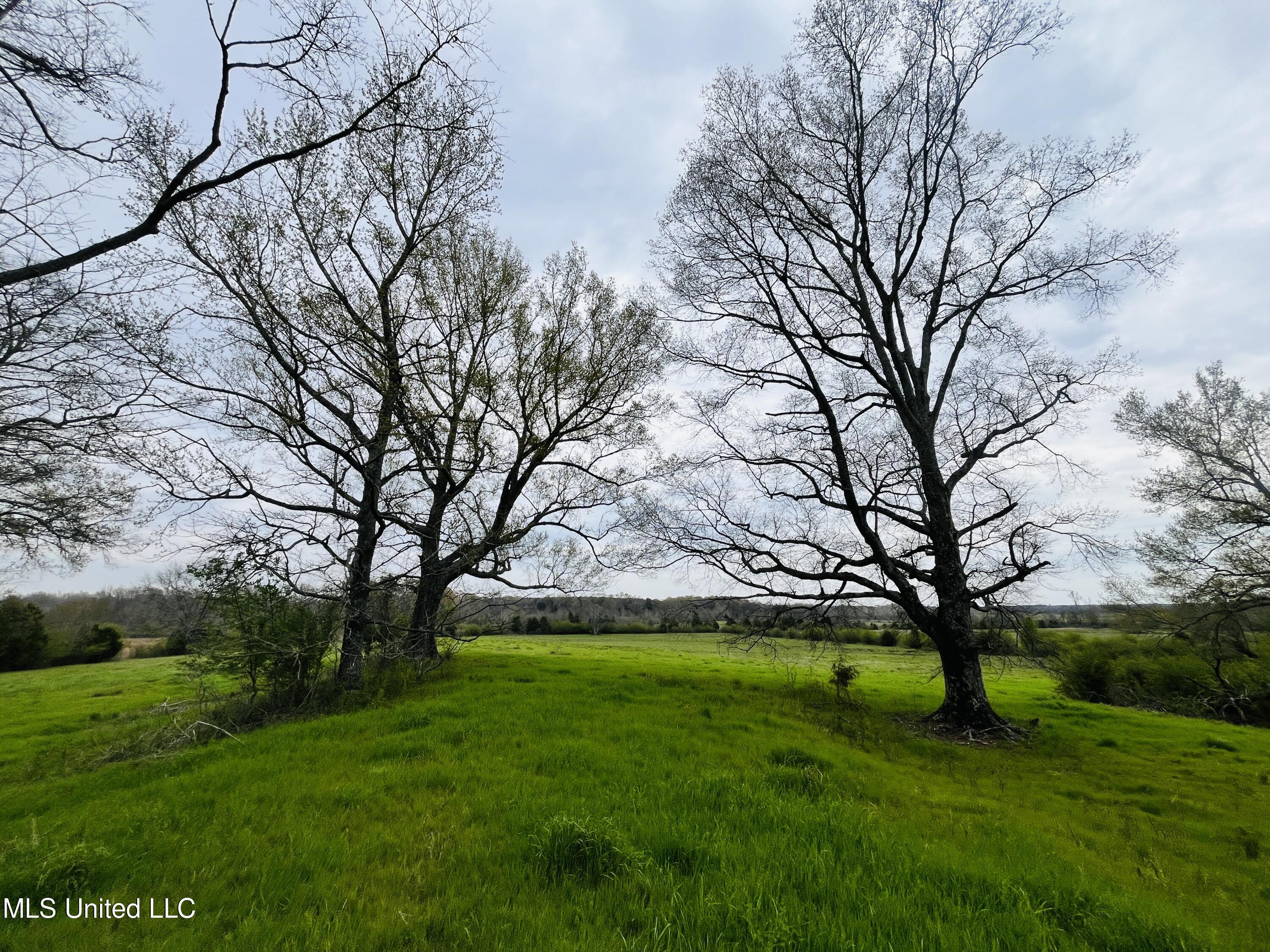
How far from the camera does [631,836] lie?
12.7 feet

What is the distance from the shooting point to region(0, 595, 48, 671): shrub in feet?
95.3

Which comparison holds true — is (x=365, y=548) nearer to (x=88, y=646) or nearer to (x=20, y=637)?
(x=20, y=637)

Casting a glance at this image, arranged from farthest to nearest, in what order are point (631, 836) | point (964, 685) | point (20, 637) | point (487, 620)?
point (20, 637)
point (487, 620)
point (964, 685)
point (631, 836)

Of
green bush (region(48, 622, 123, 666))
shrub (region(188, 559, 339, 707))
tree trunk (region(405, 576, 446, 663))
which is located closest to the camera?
shrub (region(188, 559, 339, 707))

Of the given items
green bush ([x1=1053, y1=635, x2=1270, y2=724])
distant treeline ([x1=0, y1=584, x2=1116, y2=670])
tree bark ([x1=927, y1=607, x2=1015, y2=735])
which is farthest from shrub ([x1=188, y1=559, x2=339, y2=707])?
green bush ([x1=1053, y1=635, x2=1270, y2=724])

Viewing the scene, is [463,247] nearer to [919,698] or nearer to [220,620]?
[220,620]

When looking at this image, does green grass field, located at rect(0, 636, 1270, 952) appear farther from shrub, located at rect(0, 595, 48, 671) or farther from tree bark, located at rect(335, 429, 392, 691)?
shrub, located at rect(0, 595, 48, 671)

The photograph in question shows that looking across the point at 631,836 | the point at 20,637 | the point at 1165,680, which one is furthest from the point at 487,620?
the point at 20,637

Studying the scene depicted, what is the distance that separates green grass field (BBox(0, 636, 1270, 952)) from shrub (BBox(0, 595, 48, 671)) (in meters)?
31.3

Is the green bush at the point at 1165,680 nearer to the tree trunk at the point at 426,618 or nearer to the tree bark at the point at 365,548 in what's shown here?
the tree trunk at the point at 426,618

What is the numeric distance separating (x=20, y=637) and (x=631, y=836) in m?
46.8

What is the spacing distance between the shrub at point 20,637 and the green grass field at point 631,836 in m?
31.3

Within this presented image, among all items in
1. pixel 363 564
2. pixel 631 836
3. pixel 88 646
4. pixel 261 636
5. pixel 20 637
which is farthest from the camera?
pixel 88 646

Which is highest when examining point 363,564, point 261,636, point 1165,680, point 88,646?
point 363,564
